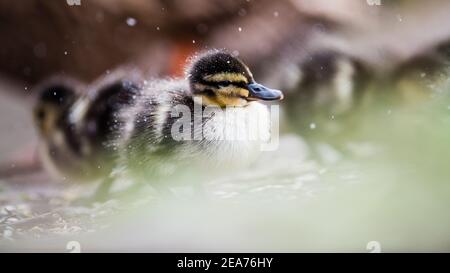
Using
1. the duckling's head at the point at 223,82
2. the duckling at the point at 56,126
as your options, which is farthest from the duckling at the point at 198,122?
the duckling at the point at 56,126

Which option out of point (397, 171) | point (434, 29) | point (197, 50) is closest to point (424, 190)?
point (397, 171)

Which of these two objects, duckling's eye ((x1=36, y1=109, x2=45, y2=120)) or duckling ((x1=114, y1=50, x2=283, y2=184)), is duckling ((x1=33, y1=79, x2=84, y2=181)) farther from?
duckling ((x1=114, y1=50, x2=283, y2=184))

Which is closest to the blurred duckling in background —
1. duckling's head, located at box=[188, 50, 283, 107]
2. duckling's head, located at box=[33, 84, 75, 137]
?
duckling's head, located at box=[33, 84, 75, 137]

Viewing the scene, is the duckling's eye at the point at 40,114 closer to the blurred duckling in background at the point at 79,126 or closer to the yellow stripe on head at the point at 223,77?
the blurred duckling in background at the point at 79,126

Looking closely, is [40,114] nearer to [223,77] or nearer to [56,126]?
[56,126]

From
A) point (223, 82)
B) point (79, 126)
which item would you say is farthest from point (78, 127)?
point (223, 82)

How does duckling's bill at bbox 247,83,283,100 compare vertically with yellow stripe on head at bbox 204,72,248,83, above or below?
below

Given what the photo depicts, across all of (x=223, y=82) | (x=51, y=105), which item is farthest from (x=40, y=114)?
(x=223, y=82)

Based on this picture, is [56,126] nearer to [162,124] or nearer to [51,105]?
[51,105]
